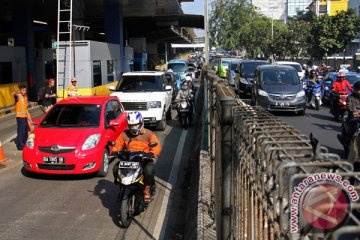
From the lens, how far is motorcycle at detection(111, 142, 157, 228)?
655 centimetres

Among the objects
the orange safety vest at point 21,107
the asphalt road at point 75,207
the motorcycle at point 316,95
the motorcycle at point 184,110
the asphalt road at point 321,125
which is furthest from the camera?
the motorcycle at point 316,95

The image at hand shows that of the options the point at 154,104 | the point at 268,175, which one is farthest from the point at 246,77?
the point at 268,175

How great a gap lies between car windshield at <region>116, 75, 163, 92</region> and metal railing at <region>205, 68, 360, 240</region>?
12.0 metres

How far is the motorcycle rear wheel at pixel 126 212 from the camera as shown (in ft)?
21.2

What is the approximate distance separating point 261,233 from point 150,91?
13331 millimetres

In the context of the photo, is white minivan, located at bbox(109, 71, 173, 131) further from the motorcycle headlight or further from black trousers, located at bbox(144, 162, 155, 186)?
black trousers, located at bbox(144, 162, 155, 186)

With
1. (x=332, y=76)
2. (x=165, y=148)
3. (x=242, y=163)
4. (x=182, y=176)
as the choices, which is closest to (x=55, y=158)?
(x=182, y=176)

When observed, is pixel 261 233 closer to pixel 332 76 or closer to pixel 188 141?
pixel 188 141

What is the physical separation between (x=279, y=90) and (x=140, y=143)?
12731 millimetres

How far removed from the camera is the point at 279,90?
62.2 ft

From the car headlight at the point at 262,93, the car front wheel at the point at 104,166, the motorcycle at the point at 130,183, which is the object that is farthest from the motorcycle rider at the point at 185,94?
the motorcycle at the point at 130,183

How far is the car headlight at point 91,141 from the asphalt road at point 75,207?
2.22 ft

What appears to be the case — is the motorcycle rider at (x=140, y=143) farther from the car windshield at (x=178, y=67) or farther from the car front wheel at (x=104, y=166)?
the car windshield at (x=178, y=67)

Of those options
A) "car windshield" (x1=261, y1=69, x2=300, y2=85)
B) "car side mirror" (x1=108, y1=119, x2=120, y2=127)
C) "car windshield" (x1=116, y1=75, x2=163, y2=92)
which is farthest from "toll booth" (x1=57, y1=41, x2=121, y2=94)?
"car side mirror" (x1=108, y1=119, x2=120, y2=127)
